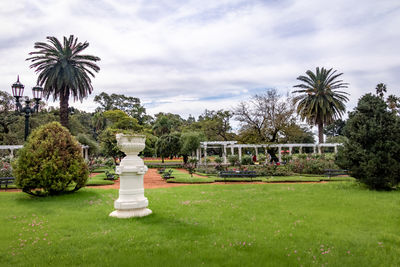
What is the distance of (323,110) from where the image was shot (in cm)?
3209

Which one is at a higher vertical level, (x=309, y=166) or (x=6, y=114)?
(x=6, y=114)

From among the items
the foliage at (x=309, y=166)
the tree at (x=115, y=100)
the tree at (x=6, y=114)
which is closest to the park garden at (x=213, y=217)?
the foliage at (x=309, y=166)

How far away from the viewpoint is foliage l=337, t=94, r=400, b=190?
10.2 meters

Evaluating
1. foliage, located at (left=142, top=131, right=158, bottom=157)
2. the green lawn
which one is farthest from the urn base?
foliage, located at (left=142, top=131, right=158, bottom=157)

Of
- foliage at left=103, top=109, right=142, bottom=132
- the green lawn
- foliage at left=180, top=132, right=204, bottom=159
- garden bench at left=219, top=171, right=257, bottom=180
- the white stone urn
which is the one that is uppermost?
foliage at left=103, top=109, right=142, bottom=132

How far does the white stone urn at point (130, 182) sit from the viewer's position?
6.54 m

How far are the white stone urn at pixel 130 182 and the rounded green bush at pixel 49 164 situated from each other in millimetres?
4259

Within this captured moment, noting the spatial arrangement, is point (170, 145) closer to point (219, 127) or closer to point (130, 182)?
point (219, 127)

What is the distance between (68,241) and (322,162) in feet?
66.5

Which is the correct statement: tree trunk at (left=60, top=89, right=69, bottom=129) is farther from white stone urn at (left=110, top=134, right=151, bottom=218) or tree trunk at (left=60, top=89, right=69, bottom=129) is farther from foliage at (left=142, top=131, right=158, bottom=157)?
white stone urn at (left=110, top=134, right=151, bottom=218)

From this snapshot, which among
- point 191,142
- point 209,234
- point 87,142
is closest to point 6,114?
point 87,142

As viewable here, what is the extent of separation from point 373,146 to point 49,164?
12.2 metres

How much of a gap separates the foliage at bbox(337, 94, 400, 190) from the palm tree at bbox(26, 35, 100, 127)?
2334 centimetres

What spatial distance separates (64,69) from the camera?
2533 cm
